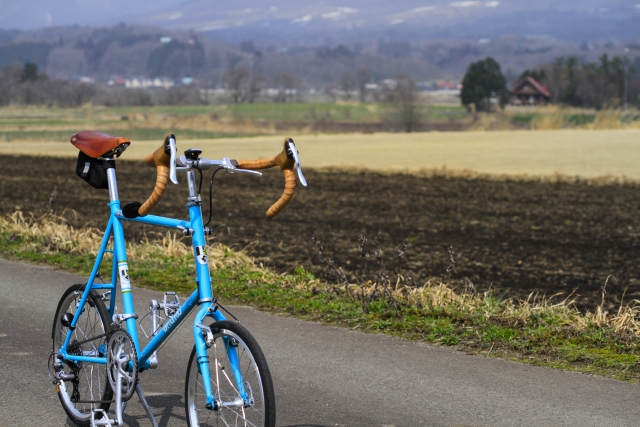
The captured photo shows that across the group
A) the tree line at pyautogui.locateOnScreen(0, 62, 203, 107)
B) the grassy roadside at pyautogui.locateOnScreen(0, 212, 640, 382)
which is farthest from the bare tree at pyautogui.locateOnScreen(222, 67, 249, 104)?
the grassy roadside at pyautogui.locateOnScreen(0, 212, 640, 382)

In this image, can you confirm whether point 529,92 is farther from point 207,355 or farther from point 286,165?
point 207,355

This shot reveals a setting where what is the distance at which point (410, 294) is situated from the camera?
849 cm

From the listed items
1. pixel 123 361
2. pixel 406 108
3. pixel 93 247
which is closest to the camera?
pixel 123 361

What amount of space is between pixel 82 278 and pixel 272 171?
22791 millimetres

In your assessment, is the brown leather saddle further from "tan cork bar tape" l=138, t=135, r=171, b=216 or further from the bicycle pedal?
the bicycle pedal

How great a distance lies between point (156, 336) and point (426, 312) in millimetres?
3899

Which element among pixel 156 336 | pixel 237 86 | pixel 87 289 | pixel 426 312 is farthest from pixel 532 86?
pixel 156 336

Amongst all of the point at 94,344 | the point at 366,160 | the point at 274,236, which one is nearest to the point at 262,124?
the point at 366,160

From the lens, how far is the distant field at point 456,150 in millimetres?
34406

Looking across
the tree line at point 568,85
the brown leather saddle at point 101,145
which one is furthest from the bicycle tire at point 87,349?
the tree line at point 568,85

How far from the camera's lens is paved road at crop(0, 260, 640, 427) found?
5.35 m

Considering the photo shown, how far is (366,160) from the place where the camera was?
37.8m

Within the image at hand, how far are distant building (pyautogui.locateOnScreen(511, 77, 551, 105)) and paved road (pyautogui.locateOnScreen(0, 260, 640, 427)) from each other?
12626 cm

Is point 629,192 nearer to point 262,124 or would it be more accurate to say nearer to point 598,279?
point 598,279
